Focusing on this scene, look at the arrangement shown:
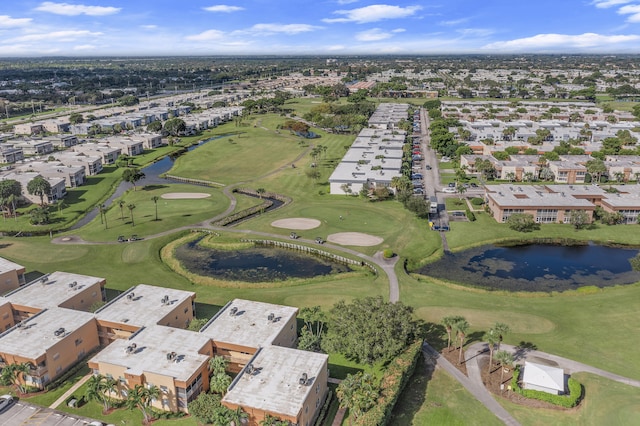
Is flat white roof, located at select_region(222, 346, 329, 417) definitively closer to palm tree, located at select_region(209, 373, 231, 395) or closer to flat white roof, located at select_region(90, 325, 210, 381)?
palm tree, located at select_region(209, 373, 231, 395)

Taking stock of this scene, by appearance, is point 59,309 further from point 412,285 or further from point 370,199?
point 370,199

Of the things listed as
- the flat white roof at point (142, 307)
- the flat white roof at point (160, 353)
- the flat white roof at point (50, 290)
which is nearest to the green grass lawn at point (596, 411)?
the flat white roof at point (160, 353)

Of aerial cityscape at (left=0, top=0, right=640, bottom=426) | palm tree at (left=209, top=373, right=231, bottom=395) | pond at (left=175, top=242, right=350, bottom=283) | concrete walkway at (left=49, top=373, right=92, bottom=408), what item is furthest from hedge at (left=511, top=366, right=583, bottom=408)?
concrete walkway at (left=49, top=373, right=92, bottom=408)

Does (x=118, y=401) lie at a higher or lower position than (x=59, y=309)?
lower

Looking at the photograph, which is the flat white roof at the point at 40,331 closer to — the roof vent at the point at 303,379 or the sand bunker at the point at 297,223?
the roof vent at the point at 303,379

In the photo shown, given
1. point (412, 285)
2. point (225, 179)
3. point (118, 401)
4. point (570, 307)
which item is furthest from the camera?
point (225, 179)

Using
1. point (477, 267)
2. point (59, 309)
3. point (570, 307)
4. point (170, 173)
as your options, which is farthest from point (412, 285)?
point (170, 173)
